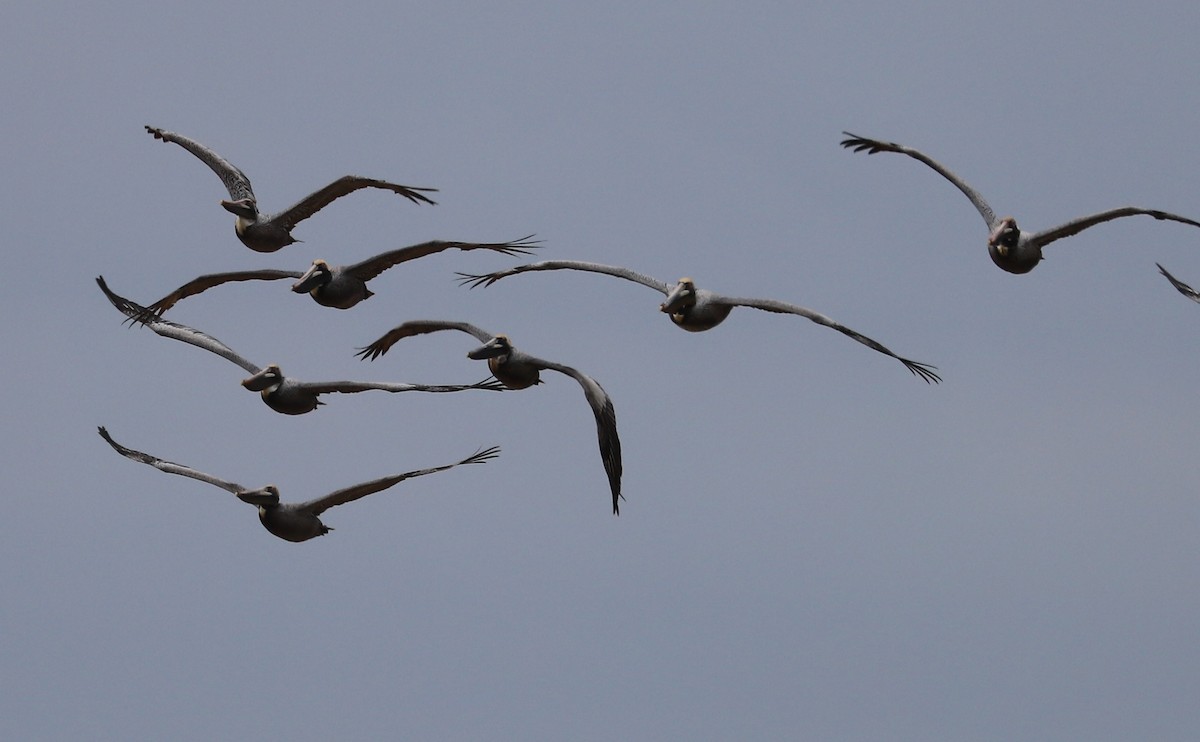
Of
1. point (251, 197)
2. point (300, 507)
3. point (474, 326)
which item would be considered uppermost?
point (251, 197)

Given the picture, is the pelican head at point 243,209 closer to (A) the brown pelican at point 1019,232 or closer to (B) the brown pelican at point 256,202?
(B) the brown pelican at point 256,202

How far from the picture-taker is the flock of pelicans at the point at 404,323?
37.8 m

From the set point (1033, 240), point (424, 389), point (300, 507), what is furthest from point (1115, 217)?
point (300, 507)

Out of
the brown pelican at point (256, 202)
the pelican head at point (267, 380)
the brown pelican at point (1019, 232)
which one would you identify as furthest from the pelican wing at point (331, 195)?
the brown pelican at point (1019, 232)

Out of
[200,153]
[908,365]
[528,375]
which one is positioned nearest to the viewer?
[908,365]

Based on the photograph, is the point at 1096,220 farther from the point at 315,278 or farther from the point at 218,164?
the point at 218,164

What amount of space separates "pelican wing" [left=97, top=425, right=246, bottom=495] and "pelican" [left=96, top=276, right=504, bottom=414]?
5.14 feet

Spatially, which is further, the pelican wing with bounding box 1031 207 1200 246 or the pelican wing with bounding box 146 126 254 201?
the pelican wing with bounding box 146 126 254 201

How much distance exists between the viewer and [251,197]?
44219mm

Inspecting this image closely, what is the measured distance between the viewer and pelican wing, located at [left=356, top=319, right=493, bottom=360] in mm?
40688

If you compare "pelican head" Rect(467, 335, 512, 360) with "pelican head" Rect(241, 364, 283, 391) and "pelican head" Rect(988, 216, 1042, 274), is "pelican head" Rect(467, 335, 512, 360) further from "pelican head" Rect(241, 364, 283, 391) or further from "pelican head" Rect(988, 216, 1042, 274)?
"pelican head" Rect(988, 216, 1042, 274)

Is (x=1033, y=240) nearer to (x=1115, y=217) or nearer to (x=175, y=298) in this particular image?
(x=1115, y=217)

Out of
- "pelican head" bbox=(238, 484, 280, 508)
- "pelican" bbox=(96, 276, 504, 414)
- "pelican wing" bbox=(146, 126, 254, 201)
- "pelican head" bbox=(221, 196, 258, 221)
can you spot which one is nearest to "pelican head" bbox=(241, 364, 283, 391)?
"pelican" bbox=(96, 276, 504, 414)

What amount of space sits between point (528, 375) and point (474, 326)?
6.44 feet
